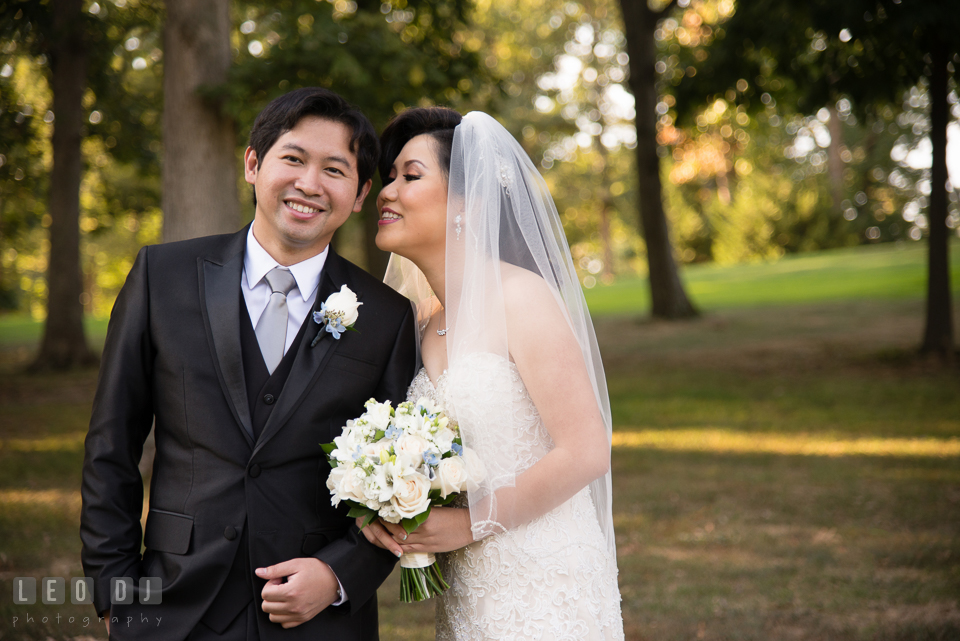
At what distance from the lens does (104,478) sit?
2428mm

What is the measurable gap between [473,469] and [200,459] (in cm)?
93

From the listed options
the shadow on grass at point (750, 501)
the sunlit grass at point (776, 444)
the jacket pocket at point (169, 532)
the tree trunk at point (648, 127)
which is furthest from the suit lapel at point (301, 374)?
the tree trunk at point (648, 127)

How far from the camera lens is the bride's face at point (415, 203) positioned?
297 centimetres

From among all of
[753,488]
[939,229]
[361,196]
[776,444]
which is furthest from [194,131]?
[939,229]

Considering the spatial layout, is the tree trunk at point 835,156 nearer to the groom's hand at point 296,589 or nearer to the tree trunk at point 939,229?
the tree trunk at point 939,229

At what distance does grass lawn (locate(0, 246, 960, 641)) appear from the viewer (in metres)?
4.78

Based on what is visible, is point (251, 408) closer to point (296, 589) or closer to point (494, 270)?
point (296, 589)

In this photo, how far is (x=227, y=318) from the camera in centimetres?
249

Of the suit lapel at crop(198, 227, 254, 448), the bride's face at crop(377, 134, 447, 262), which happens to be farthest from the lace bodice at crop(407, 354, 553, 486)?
the suit lapel at crop(198, 227, 254, 448)

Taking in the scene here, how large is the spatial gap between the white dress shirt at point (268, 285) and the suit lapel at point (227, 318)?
50 mm

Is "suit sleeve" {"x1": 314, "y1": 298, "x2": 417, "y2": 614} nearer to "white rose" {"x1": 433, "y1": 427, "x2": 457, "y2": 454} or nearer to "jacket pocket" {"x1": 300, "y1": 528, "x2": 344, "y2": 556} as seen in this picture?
"jacket pocket" {"x1": 300, "y1": 528, "x2": 344, "y2": 556}

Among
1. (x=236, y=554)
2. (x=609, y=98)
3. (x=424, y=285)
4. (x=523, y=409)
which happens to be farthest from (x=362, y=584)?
(x=609, y=98)

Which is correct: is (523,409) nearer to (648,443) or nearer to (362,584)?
(362,584)

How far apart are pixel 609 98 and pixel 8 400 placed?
32657 mm
